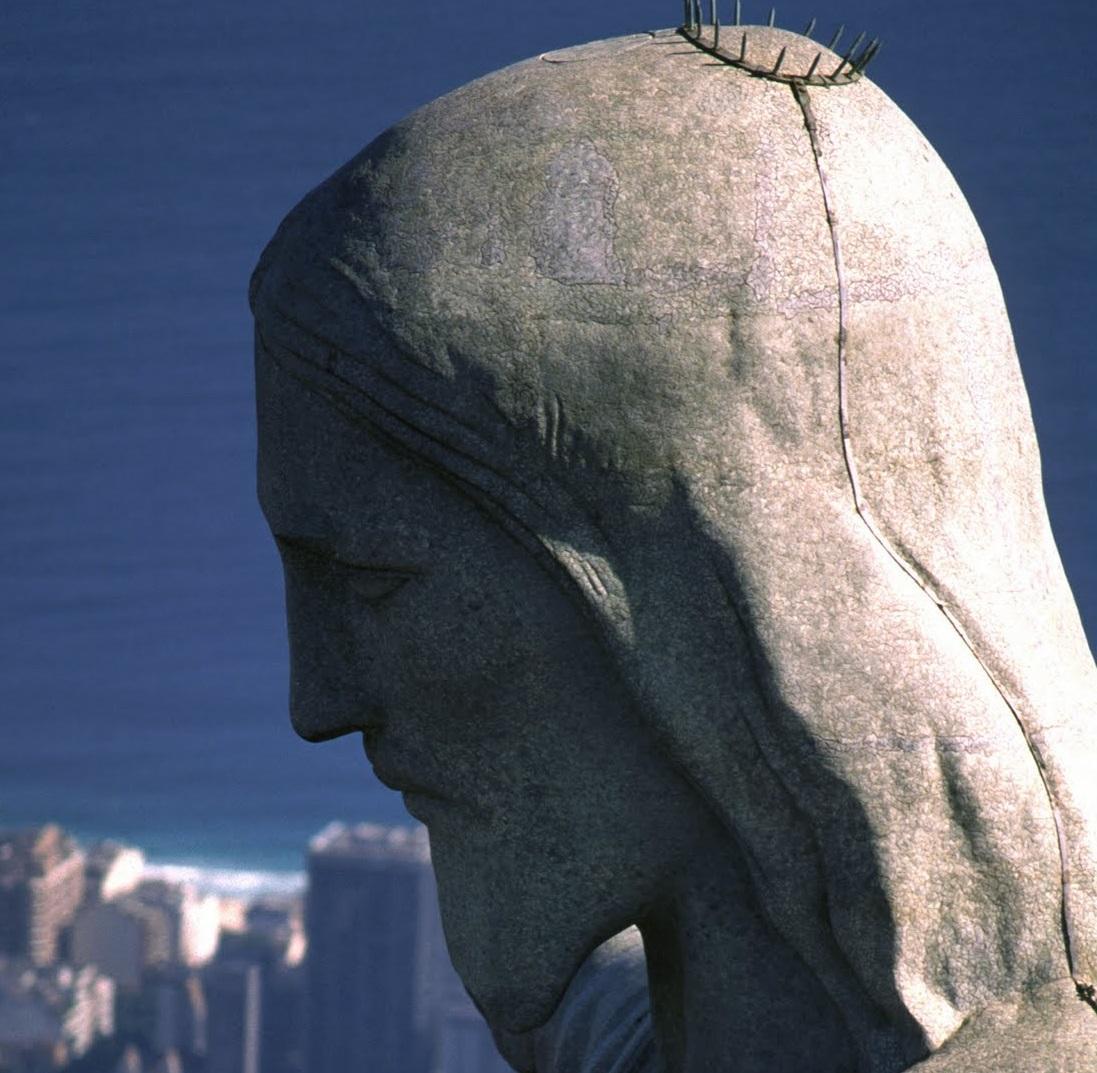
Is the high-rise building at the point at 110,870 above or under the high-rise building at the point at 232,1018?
above

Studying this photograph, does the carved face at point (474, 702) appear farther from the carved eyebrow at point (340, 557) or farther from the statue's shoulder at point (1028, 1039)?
the statue's shoulder at point (1028, 1039)

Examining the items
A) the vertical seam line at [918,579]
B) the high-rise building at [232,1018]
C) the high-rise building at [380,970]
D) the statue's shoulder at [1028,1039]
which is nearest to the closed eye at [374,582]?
the vertical seam line at [918,579]

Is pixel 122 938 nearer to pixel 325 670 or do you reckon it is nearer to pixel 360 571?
pixel 325 670

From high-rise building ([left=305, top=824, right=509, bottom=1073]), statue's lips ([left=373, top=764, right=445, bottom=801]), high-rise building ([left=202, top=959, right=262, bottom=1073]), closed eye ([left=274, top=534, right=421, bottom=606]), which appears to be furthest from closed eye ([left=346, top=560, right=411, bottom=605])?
high-rise building ([left=202, top=959, right=262, bottom=1073])

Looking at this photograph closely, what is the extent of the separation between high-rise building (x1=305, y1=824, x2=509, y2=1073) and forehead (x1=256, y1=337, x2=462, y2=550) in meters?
4.45

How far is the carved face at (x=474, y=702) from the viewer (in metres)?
Answer: 2.83

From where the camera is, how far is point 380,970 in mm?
7535

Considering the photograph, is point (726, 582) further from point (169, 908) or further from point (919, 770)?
point (169, 908)

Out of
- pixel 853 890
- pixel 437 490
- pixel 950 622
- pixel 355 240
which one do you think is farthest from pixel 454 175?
pixel 853 890

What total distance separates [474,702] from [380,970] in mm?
4844

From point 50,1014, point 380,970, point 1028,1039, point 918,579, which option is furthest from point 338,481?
point 50,1014

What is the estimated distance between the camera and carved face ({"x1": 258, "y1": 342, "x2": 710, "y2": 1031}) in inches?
111

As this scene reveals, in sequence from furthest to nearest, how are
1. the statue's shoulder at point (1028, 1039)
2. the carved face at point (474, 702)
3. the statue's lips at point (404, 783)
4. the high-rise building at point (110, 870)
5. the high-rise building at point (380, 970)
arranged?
the high-rise building at point (110, 870) → the high-rise building at point (380, 970) → the statue's lips at point (404, 783) → the carved face at point (474, 702) → the statue's shoulder at point (1028, 1039)

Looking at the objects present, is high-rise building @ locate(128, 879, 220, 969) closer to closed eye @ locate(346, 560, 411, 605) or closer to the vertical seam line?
closed eye @ locate(346, 560, 411, 605)
